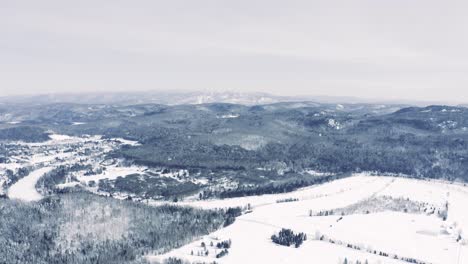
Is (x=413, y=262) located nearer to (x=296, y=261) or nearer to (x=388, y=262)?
(x=388, y=262)

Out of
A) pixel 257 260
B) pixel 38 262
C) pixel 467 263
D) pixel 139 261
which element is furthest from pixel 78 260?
pixel 467 263

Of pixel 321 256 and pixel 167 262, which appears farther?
pixel 321 256

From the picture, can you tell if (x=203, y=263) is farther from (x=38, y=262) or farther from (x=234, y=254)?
(x=38, y=262)

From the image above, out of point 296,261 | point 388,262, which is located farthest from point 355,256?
point 296,261

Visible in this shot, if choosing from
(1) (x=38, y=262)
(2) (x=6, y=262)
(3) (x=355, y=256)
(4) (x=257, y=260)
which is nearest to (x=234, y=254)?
(4) (x=257, y=260)

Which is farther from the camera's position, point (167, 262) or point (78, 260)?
point (78, 260)

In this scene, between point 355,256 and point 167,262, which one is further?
point 355,256

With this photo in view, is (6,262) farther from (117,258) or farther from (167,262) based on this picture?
(167,262)
